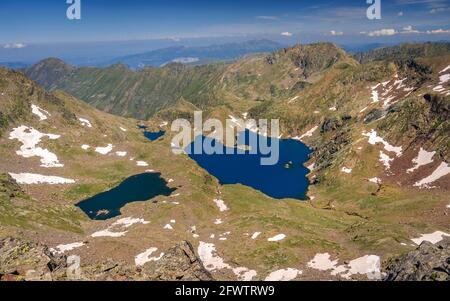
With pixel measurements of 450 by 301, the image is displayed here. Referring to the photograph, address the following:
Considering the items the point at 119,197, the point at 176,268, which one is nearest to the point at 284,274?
the point at 176,268

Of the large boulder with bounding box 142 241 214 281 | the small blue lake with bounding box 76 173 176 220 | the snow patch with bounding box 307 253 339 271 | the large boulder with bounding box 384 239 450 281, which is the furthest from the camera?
the small blue lake with bounding box 76 173 176 220

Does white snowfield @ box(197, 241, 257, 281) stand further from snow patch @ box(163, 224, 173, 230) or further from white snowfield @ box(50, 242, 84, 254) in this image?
white snowfield @ box(50, 242, 84, 254)

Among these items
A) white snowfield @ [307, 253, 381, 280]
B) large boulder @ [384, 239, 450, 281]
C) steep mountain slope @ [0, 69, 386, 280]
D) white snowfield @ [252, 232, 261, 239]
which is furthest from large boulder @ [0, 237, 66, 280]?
white snowfield @ [252, 232, 261, 239]

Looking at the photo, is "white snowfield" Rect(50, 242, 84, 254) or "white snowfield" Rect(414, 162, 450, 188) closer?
"white snowfield" Rect(50, 242, 84, 254)

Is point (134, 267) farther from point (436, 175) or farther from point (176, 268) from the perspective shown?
point (436, 175)

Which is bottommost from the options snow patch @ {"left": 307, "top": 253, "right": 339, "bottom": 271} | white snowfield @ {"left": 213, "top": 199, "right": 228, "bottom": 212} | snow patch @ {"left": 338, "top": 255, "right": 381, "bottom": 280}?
white snowfield @ {"left": 213, "top": 199, "right": 228, "bottom": 212}
